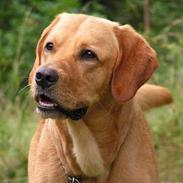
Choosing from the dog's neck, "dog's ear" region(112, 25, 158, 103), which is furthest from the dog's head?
the dog's neck

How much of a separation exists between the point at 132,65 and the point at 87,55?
365 mm

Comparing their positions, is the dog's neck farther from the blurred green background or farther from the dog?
the blurred green background

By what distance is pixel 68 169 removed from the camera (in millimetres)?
5812

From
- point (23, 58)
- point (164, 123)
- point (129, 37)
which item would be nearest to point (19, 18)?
point (23, 58)

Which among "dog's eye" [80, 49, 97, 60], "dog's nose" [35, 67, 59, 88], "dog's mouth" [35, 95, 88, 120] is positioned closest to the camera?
"dog's nose" [35, 67, 59, 88]

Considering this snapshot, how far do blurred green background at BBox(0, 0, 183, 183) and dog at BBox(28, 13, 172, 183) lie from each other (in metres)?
0.58

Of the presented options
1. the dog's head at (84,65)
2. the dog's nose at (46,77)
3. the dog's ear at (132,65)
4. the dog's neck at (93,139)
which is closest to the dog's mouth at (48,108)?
the dog's head at (84,65)

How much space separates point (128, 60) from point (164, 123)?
248 cm

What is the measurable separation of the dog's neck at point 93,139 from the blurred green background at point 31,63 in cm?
57

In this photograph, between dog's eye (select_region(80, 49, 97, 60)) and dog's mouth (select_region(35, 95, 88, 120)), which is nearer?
dog's mouth (select_region(35, 95, 88, 120))

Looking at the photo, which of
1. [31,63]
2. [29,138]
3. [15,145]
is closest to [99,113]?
[15,145]

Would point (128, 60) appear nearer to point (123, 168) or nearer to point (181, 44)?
point (123, 168)

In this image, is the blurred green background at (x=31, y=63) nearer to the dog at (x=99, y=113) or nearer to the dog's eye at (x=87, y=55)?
the dog at (x=99, y=113)

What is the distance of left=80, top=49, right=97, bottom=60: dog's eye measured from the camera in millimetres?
5508
